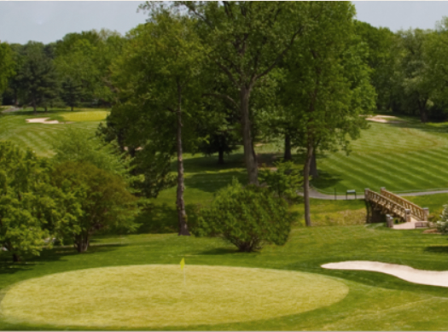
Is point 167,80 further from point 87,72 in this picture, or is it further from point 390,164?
point 87,72

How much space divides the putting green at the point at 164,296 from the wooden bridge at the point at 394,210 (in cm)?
1799

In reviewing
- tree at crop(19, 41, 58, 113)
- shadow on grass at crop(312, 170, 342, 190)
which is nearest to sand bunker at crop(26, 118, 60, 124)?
tree at crop(19, 41, 58, 113)

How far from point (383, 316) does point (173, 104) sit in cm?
2866

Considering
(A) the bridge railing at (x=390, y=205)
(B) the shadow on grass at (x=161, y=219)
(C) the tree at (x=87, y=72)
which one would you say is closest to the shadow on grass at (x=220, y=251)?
(A) the bridge railing at (x=390, y=205)

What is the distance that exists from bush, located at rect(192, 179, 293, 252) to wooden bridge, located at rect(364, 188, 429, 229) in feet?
40.5

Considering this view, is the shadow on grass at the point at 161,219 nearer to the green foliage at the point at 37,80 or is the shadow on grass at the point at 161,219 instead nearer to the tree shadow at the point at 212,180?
the tree shadow at the point at 212,180

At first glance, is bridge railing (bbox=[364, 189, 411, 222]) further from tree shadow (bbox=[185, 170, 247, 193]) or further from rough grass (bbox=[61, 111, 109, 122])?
rough grass (bbox=[61, 111, 109, 122])

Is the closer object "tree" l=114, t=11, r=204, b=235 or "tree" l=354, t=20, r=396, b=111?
"tree" l=114, t=11, r=204, b=235

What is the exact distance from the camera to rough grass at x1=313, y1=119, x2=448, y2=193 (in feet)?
179

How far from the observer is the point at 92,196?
29.3m

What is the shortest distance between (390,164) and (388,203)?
17.9 metres

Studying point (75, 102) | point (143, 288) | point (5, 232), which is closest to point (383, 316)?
point (143, 288)

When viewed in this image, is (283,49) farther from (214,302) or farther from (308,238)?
(214,302)

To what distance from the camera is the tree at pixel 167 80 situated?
38.5 meters
